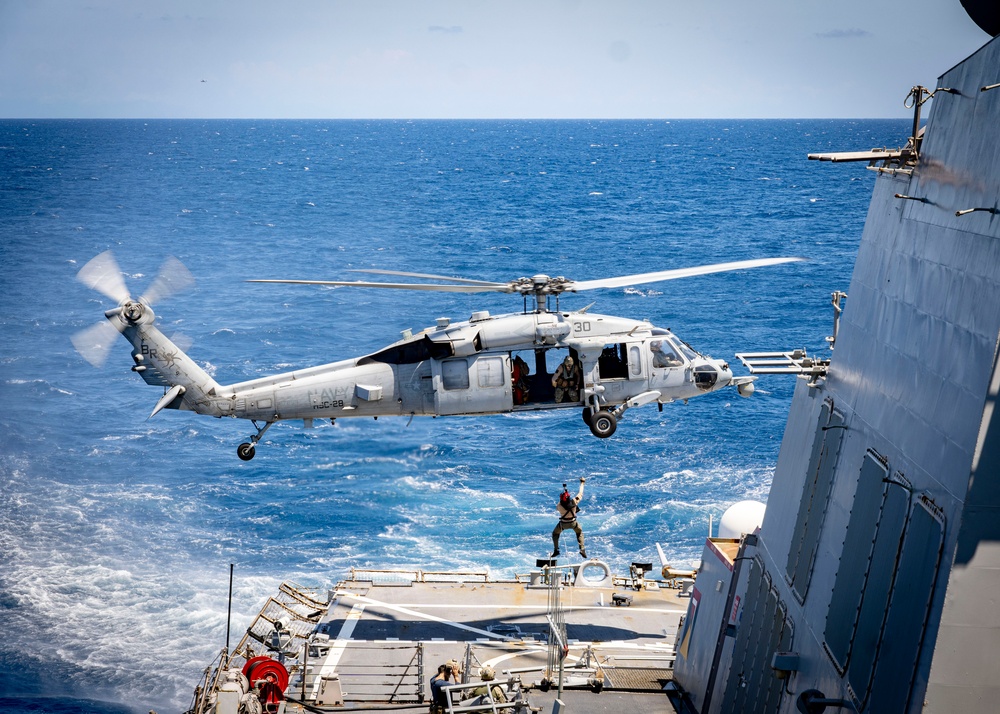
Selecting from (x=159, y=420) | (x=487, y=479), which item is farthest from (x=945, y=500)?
(x=159, y=420)

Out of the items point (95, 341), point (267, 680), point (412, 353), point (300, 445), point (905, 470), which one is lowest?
point (300, 445)

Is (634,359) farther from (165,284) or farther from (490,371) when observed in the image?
(165,284)

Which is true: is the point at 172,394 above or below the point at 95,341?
below

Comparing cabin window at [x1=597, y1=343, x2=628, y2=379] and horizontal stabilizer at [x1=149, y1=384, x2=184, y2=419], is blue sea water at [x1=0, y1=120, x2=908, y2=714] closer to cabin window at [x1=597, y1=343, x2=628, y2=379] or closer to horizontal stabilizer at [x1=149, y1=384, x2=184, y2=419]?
horizontal stabilizer at [x1=149, y1=384, x2=184, y2=419]

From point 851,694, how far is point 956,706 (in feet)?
5.74

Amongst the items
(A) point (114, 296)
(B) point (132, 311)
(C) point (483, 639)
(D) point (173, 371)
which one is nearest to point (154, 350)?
(D) point (173, 371)

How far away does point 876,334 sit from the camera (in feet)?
35.2

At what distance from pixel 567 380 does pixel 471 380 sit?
214 cm

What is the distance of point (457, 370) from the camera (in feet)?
65.7

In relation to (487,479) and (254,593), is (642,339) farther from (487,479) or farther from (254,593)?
(487,479)

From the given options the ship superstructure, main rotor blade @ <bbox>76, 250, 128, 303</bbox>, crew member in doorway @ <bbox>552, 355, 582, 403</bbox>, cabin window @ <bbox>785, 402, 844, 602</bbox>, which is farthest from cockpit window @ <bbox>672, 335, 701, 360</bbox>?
main rotor blade @ <bbox>76, 250, 128, 303</bbox>

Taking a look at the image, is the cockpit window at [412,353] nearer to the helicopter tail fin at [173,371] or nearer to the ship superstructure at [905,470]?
the helicopter tail fin at [173,371]

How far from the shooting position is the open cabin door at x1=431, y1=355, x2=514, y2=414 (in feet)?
65.7

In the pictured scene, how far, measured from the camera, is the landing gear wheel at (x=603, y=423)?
67.5 feet
